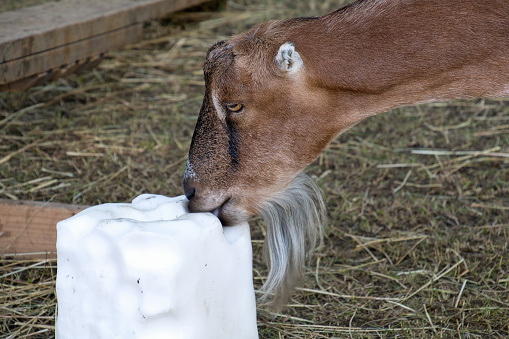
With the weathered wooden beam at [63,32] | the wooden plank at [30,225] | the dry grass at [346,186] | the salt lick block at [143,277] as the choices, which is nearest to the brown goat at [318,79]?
the salt lick block at [143,277]

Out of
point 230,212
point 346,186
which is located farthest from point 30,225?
point 346,186

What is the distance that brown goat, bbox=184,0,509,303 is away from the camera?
2.47 m

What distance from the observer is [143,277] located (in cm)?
194

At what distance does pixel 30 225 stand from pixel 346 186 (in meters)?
1.89

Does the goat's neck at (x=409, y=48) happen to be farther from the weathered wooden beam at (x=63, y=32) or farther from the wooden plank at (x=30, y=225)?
the weathered wooden beam at (x=63, y=32)

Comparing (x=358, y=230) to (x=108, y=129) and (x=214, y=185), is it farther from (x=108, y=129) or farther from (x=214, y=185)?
(x=108, y=129)

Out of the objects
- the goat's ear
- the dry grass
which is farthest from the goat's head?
the dry grass

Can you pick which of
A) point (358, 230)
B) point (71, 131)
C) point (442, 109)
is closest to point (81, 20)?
point (71, 131)

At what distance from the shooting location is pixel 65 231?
81.4 inches

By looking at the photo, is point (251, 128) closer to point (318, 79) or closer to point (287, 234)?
point (318, 79)

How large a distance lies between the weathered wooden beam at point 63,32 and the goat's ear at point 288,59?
83.1 inches

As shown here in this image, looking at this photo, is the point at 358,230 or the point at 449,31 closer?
the point at 449,31

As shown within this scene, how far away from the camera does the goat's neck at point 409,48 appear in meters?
2.46

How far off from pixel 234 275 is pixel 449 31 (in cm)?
122
